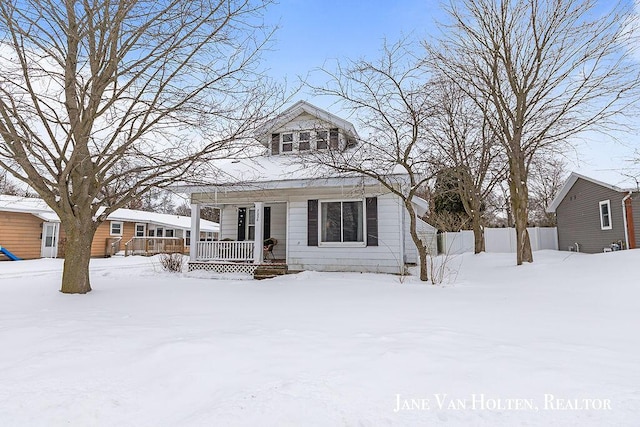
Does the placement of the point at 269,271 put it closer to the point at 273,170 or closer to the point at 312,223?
the point at 312,223

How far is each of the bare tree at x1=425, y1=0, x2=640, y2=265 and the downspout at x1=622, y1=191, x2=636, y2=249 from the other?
474cm

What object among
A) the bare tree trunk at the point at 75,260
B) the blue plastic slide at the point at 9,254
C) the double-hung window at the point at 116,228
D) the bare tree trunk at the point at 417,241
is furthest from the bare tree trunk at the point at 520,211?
the double-hung window at the point at 116,228

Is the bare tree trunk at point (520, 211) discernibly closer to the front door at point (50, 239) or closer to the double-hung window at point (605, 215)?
the double-hung window at point (605, 215)

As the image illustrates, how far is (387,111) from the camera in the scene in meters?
9.78

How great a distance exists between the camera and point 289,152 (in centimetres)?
1330

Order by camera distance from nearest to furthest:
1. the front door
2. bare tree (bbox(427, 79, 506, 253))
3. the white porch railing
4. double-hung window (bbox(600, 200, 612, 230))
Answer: the white porch railing → bare tree (bbox(427, 79, 506, 253)) → double-hung window (bbox(600, 200, 612, 230)) → the front door

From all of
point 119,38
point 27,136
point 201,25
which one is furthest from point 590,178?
point 27,136

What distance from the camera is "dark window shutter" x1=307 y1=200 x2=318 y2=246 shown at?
448 inches

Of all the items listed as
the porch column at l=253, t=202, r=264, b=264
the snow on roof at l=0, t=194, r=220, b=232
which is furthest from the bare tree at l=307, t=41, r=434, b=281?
the snow on roof at l=0, t=194, r=220, b=232

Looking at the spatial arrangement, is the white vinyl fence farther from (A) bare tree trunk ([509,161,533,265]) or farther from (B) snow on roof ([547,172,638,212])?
(A) bare tree trunk ([509,161,533,265])

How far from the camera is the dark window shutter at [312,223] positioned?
11.4 m

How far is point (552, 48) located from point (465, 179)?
6.48 metres

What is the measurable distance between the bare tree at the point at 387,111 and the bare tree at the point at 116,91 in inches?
123

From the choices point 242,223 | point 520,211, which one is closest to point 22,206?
point 242,223
